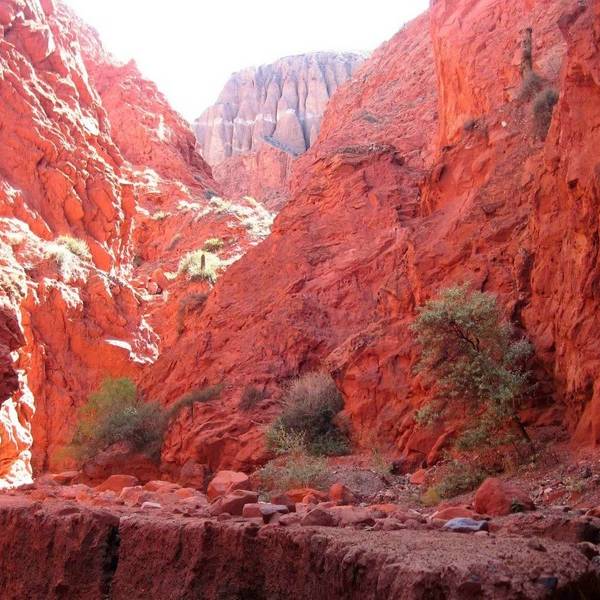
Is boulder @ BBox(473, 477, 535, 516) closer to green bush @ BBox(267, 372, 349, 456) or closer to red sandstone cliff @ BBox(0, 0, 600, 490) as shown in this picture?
red sandstone cliff @ BBox(0, 0, 600, 490)

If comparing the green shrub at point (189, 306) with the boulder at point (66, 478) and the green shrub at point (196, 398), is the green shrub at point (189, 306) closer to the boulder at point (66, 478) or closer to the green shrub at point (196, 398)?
the green shrub at point (196, 398)

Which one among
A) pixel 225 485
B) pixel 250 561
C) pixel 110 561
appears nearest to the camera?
pixel 250 561

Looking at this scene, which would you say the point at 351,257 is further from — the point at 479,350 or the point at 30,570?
the point at 30,570

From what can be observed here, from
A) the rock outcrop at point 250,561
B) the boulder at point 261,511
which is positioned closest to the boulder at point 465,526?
the rock outcrop at point 250,561

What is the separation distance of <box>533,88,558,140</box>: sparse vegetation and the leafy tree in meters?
4.80

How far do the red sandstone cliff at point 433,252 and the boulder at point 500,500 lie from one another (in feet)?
9.68

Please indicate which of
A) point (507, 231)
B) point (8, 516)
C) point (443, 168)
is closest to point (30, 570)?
point (8, 516)

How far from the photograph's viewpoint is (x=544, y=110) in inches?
524

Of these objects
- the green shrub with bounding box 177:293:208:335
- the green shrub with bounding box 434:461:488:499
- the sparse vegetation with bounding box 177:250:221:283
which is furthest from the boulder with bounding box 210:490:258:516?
the sparse vegetation with bounding box 177:250:221:283

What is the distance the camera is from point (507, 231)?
12562 mm

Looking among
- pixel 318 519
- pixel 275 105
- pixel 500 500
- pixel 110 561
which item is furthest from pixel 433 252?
pixel 275 105

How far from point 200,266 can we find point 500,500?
26325 millimetres

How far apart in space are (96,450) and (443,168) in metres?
10.7

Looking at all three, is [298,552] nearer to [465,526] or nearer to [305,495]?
[465,526]
